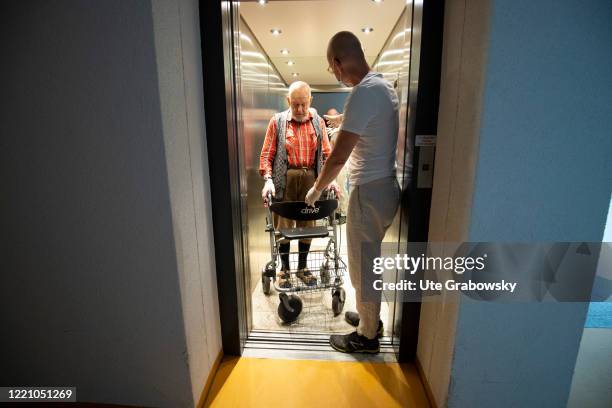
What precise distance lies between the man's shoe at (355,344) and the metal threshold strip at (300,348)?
3 centimetres

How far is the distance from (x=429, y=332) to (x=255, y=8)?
2763mm

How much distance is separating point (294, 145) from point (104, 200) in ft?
5.38

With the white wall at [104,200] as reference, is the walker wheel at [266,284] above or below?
below

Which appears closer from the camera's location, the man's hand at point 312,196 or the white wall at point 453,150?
the white wall at point 453,150

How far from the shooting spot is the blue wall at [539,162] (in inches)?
38.4

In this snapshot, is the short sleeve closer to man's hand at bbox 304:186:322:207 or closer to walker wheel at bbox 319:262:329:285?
man's hand at bbox 304:186:322:207

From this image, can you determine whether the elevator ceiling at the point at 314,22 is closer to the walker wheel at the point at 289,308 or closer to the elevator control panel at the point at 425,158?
the elevator control panel at the point at 425,158

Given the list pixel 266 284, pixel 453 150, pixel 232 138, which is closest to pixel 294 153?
pixel 232 138

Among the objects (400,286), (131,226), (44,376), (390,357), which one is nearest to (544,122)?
(400,286)

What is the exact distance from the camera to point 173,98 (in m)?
1.19

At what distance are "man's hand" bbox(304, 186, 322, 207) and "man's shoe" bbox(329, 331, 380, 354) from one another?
95 cm

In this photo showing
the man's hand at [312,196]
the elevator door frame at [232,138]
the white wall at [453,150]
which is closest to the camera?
the white wall at [453,150]

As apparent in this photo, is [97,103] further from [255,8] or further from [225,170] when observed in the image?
[255,8]

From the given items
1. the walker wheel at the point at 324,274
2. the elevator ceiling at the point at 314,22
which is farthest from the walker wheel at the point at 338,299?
the elevator ceiling at the point at 314,22
